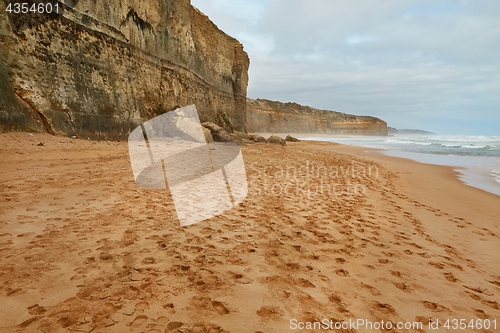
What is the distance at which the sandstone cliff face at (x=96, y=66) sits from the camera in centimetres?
872

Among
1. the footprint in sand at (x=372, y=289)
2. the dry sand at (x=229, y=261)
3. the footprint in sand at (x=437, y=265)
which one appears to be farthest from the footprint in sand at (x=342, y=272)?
the footprint in sand at (x=437, y=265)

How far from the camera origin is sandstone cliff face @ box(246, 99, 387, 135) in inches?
2406

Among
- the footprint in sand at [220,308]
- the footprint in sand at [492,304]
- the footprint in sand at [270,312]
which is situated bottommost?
the footprint in sand at [492,304]

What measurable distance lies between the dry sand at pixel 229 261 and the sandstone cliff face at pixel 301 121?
5461 cm

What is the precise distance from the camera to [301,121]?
69.7 meters

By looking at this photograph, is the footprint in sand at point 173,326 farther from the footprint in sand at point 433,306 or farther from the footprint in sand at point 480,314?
the footprint in sand at point 480,314

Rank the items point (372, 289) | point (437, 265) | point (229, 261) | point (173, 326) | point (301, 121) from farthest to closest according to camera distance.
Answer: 1. point (301, 121)
2. point (437, 265)
3. point (229, 261)
4. point (372, 289)
5. point (173, 326)

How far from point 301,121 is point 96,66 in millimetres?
62441

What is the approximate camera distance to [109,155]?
8.50 m

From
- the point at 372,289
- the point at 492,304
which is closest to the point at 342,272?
the point at 372,289

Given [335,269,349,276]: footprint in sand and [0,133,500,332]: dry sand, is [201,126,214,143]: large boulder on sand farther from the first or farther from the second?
[335,269,349,276]: footprint in sand

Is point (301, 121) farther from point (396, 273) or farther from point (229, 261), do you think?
point (229, 261)

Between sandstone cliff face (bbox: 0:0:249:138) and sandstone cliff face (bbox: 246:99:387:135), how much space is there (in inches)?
1631

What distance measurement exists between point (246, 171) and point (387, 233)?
15.3ft
